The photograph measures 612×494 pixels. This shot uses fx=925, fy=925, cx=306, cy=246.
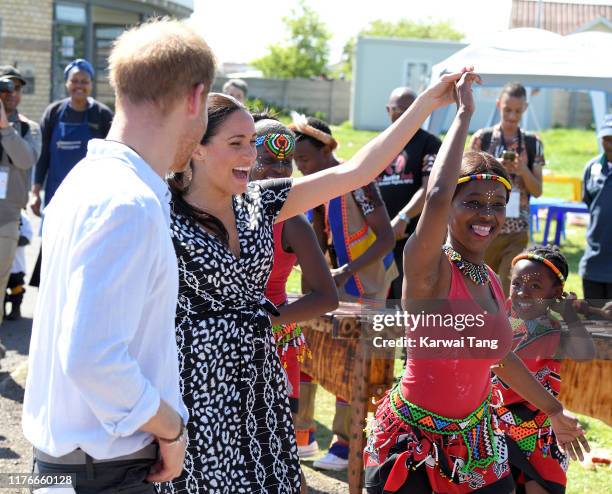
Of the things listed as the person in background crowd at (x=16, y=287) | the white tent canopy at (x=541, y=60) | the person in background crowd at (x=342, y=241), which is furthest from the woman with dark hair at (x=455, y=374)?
the white tent canopy at (x=541, y=60)

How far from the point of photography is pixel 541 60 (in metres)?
9.55

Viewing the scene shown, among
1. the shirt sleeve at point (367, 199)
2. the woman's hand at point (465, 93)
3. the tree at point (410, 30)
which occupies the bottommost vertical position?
the shirt sleeve at point (367, 199)

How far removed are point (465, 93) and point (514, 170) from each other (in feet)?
15.2

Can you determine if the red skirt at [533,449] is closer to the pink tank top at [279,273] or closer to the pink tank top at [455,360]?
the pink tank top at [455,360]

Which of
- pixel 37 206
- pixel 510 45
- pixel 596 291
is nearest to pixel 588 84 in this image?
pixel 510 45

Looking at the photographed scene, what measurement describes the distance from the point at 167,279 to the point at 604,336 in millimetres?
2736

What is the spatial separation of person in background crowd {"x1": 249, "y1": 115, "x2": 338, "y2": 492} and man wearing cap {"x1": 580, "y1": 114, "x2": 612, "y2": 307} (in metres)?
3.16

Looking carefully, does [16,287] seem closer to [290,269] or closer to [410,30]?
[290,269]

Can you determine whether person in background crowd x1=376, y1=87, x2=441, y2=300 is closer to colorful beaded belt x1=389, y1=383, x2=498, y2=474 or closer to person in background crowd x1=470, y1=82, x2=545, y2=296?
person in background crowd x1=470, y1=82, x2=545, y2=296

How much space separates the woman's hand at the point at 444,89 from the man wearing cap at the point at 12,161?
14.8 ft

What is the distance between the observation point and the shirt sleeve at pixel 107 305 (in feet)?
6.00

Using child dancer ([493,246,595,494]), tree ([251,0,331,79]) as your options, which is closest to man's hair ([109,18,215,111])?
child dancer ([493,246,595,494])

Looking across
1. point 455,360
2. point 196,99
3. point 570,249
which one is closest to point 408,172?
point 455,360

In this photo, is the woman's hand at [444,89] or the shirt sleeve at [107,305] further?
the woman's hand at [444,89]
